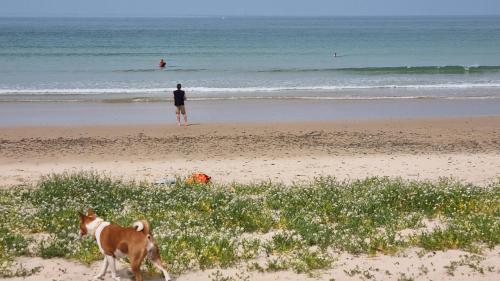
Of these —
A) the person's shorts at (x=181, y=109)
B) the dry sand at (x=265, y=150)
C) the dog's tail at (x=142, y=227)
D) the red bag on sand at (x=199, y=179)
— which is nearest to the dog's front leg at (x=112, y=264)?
the dog's tail at (x=142, y=227)

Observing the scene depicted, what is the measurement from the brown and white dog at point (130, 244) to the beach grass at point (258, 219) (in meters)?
0.79

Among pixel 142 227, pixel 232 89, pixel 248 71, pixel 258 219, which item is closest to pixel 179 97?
pixel 258 219

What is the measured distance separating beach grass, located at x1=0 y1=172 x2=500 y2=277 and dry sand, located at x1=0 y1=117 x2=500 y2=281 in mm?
2524

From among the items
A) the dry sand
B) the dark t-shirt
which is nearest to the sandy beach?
the dry sand

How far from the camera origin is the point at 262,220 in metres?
10.1

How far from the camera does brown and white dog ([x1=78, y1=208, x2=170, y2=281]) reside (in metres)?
7.19

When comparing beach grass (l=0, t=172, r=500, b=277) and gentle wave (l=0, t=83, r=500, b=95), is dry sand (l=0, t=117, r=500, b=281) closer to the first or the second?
beach grass (l=0, t=172, r=500, b=277)

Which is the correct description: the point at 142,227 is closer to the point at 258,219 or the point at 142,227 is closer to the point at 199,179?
the point at 258,219

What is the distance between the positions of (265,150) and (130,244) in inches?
465

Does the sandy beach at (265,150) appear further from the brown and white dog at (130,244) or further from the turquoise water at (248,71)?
the turquoise water at (248,71)

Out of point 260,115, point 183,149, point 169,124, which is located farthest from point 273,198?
point 260,115

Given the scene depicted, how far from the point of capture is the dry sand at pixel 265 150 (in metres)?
15.7

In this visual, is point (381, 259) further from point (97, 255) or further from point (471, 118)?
point (471, 118)

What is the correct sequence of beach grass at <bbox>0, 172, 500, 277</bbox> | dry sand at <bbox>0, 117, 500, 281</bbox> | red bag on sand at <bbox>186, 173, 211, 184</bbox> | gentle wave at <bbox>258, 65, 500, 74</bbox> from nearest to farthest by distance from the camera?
1. beach grass at <bbox>0, 172, 500, 277</bbox>
2. red bag on sand at <bbox>186, 173, 211, 184</bbox>
3. dry sand at <bbox>0, 117, 500, 281</bbox>
4. gentle wave at <bbox>258, 65, 500, 74</bbox>
